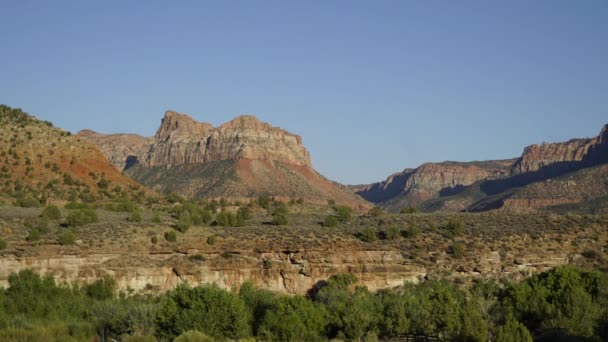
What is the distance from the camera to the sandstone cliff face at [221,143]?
15925 cm

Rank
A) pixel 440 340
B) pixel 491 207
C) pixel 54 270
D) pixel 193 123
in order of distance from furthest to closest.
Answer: pixel 193 123
pixel 491 207
pixel 54 270
pixel 440 340

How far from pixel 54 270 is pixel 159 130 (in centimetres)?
13575

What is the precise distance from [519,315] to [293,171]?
11698cm

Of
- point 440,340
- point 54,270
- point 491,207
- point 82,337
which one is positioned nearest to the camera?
point 82,337

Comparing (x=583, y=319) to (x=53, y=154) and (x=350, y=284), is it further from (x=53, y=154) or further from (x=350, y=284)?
(x=53, y=154)

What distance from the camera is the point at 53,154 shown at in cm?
8344

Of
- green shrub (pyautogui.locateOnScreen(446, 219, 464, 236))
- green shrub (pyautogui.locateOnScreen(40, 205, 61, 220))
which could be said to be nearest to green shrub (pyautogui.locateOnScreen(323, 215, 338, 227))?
green shrub (pyautogui.locateOnScreen(446, 219, 464, 236))

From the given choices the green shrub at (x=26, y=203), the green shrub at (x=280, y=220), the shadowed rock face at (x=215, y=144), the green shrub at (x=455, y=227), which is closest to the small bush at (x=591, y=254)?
the green shrub at (x=455, y=227)

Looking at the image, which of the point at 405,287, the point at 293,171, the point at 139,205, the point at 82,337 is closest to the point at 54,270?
the point at 82,337

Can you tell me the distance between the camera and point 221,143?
162 meters

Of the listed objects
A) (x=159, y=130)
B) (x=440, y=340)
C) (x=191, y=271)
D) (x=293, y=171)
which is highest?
(x=159, y=130)

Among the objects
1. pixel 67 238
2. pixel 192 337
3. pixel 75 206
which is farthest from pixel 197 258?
pixel 192 337

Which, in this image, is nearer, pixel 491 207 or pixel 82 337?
pixel 82 337

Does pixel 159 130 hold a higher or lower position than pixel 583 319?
higher
